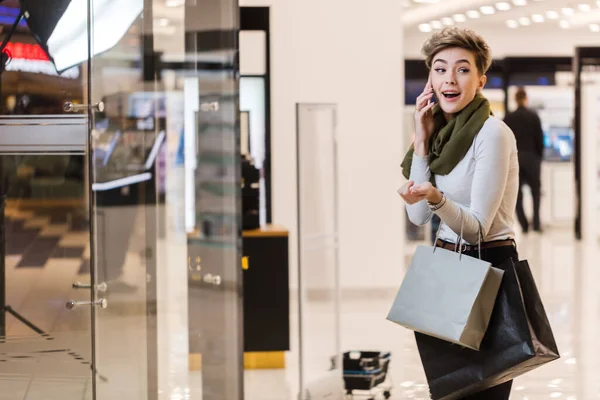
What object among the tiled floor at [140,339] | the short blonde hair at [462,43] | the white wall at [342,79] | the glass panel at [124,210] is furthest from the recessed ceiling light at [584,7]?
the short blonde hair at [462,43]

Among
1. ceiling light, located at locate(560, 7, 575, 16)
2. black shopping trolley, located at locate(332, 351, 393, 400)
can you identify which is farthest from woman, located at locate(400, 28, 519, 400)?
ceiling light, located at locate(560, 7, 575, 16)

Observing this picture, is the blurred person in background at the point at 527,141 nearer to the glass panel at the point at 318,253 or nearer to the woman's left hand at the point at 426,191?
the glass panel at the point at 318,253

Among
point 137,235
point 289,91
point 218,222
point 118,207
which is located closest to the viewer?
point 218,222

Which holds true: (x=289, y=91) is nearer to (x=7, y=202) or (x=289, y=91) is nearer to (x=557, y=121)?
(x=7, y=202)

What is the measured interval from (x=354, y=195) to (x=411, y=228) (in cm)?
435

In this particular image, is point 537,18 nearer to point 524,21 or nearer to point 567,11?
point 524,21

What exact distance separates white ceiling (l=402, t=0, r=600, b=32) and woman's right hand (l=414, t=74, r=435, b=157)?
377 inches

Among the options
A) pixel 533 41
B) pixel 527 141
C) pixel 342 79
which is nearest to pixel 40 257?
pixel 342 79

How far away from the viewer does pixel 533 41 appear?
1612cm

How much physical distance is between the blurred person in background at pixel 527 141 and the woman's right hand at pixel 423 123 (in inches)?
436

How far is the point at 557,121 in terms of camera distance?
1688cm

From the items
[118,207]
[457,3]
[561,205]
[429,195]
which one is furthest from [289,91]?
[561,205]

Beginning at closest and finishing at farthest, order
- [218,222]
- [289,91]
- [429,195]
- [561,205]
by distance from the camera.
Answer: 1. [429,195]
2. [218,222]
3. [289,91]
4. [561,205]

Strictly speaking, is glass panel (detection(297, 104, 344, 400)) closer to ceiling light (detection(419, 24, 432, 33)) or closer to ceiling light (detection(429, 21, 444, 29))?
ceiling light (detection(429, 21, 444, 29))
